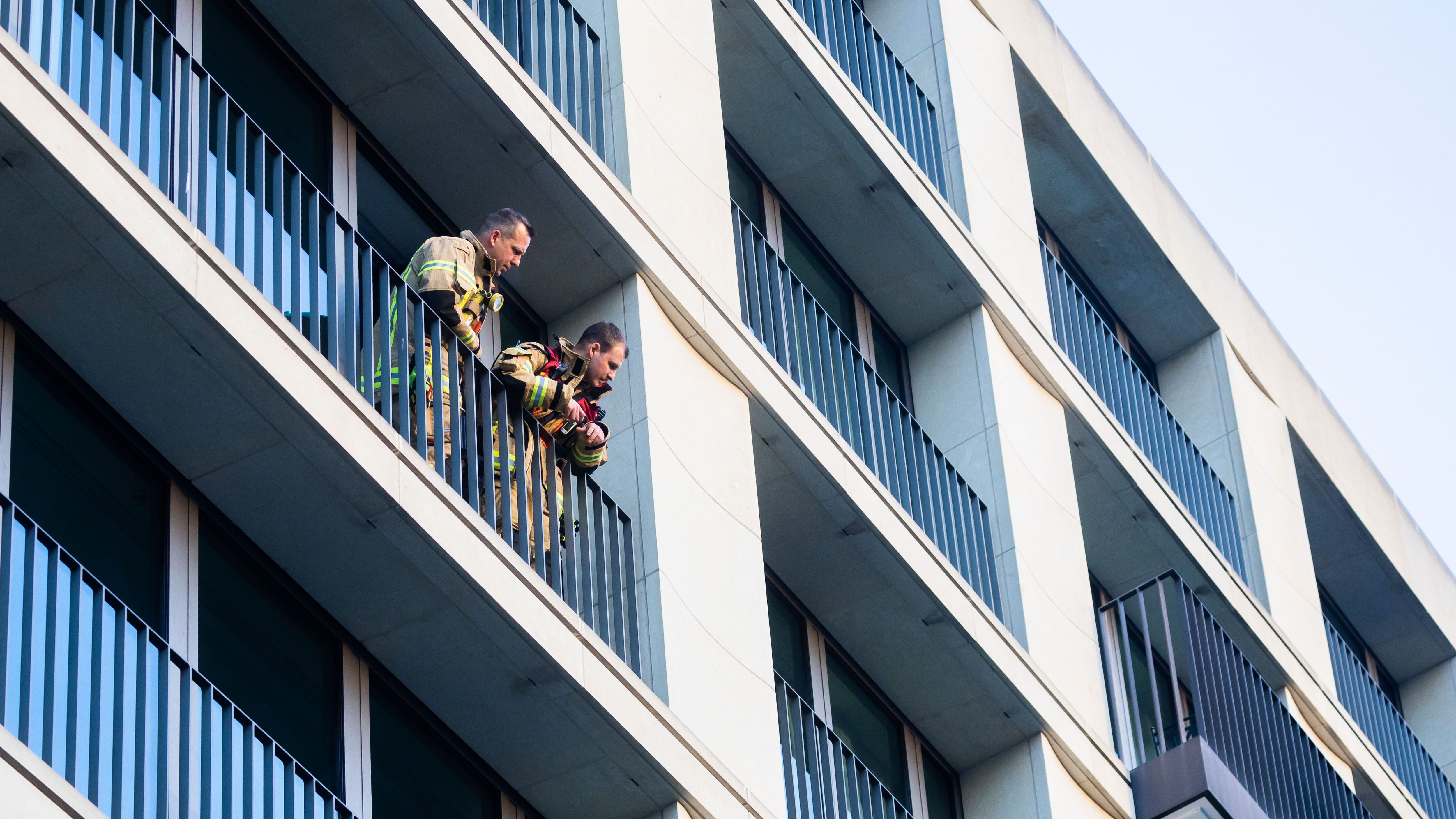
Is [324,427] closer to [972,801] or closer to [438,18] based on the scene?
[438,18]

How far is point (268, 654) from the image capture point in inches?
434

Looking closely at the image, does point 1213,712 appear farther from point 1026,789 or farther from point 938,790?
point 938,790

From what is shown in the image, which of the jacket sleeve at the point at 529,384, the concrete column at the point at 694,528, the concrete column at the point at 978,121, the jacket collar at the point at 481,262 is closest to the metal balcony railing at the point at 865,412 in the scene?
the concrete column at the point at 694,528

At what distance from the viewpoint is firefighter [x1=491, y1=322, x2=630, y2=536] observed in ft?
40.1

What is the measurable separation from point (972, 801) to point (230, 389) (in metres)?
7.15

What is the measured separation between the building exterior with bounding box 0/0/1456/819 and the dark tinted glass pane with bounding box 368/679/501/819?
0.9 inches

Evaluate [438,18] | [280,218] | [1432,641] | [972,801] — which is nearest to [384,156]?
[438,18]

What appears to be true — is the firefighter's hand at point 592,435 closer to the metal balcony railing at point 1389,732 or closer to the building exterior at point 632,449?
the building exterior at point 632,449

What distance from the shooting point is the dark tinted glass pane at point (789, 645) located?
591 inches

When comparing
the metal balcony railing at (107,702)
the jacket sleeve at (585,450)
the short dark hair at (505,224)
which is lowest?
the metal balcony railing at (107,702)

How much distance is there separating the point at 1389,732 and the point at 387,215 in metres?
13.5

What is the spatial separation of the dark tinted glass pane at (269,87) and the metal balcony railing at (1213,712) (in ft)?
20.3

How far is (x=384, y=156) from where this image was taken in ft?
44.2

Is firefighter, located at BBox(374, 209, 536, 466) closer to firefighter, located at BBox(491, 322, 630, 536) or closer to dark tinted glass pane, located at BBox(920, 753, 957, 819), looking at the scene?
firefighter, located at BBox(491, 322, 630, 536)
